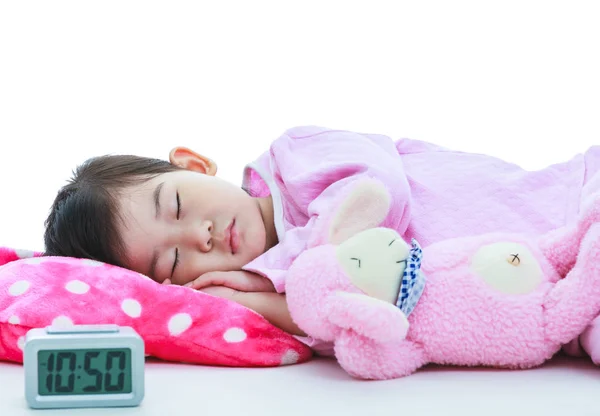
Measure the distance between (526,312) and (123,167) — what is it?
75 cm

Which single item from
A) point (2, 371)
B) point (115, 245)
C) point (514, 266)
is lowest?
point (2, 371)

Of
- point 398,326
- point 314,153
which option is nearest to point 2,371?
point 398,326

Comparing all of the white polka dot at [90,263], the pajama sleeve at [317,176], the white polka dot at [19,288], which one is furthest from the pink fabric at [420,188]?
the white polka dot at [19,288]

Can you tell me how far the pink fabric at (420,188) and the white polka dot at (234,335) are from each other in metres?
0.13

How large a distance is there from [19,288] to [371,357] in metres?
0.52

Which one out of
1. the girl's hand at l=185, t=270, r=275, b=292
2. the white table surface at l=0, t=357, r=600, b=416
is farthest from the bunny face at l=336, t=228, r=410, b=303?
the girl's hand at l=185, t=270, r=275, b=292

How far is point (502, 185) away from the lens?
1.45 metres

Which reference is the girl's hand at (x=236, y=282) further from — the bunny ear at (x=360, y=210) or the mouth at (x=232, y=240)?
the bunny ear at (x=360, y=210)

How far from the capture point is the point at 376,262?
108 cm

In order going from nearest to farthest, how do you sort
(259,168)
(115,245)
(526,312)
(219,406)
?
(219,406) → (526,312) → (115,245) → (259,168)

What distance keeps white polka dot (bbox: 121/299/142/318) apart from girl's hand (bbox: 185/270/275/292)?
15 cm

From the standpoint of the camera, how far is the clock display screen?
93cm

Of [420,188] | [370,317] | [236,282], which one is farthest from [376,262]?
[420,188]

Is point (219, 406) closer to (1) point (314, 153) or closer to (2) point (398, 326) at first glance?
(2) point (398, 326)
